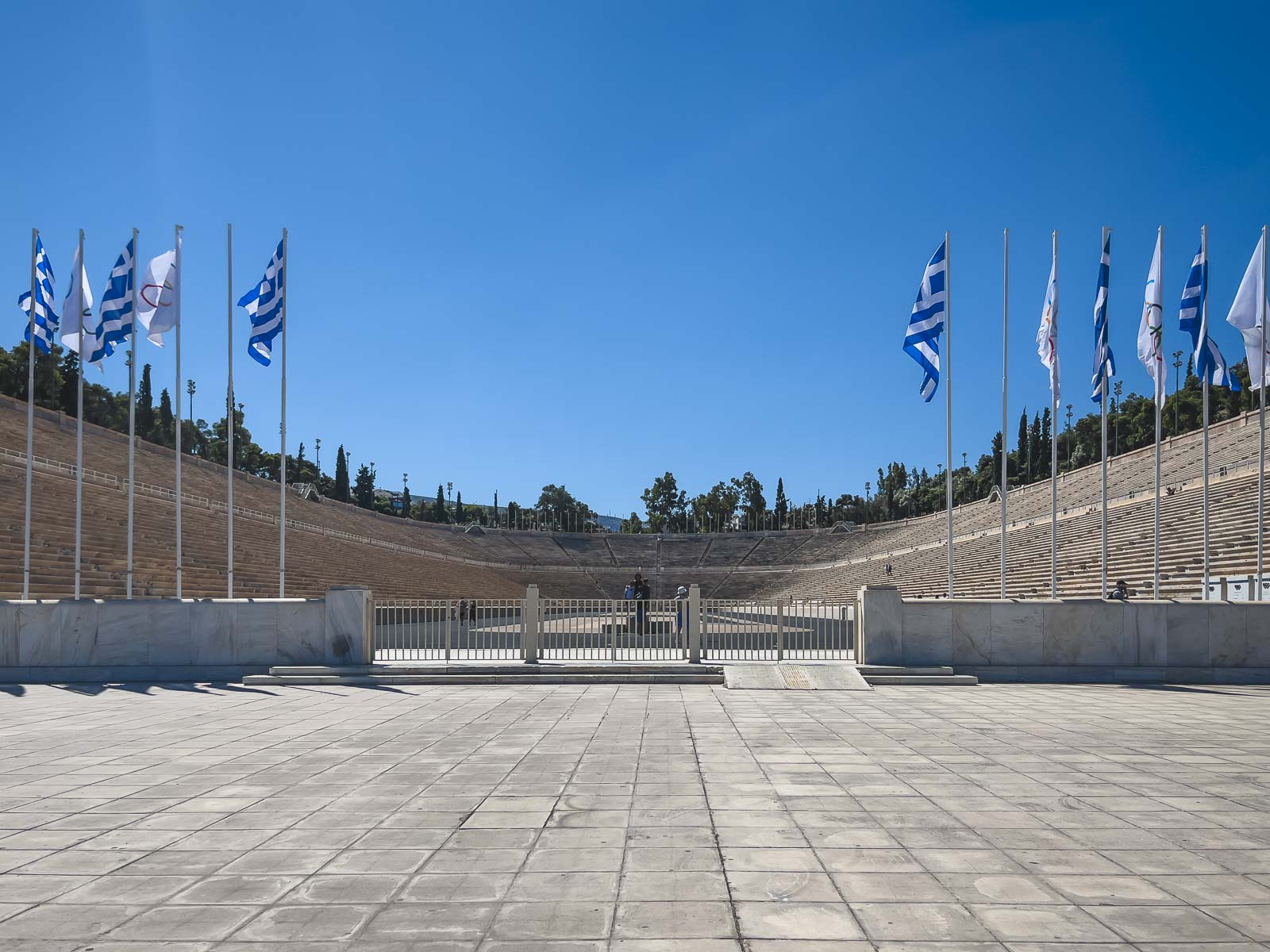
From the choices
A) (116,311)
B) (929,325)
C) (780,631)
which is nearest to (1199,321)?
(929,325)

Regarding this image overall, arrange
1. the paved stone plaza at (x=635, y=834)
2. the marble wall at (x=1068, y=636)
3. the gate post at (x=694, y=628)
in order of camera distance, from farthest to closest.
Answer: the gate post at (x=694, y=628), the marble wall at (x=1068, y=636), the paved stone plaza at (x=635, y=834)

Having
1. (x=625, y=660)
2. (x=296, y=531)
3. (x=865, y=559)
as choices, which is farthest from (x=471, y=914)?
(x=865, y=559)

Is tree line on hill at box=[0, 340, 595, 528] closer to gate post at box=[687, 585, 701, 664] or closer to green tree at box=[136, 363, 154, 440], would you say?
green tree at box=[136, 363, 154, 440]

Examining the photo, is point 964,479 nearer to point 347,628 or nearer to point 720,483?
point 720,483

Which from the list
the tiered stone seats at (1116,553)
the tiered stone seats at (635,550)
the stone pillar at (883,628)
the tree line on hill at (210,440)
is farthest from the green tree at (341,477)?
the stone pillar at (883,628)

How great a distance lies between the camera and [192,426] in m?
86.4

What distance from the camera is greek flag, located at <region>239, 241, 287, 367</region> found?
61.8ft

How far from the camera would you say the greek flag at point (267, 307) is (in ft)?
61.8

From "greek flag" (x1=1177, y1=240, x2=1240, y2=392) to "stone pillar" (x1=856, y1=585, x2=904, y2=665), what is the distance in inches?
328

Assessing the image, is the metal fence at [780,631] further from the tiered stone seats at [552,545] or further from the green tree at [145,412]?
the green tree at [145,412]

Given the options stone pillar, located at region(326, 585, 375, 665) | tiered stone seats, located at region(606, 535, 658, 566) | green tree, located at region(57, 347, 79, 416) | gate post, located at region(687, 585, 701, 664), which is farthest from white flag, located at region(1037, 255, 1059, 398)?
green tree, located at region(57, 347, 79, 416)

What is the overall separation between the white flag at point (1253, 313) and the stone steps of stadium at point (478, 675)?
12.9 meters

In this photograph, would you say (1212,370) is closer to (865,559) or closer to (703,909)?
(703,909)

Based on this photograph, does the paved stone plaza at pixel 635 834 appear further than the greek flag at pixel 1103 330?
No
